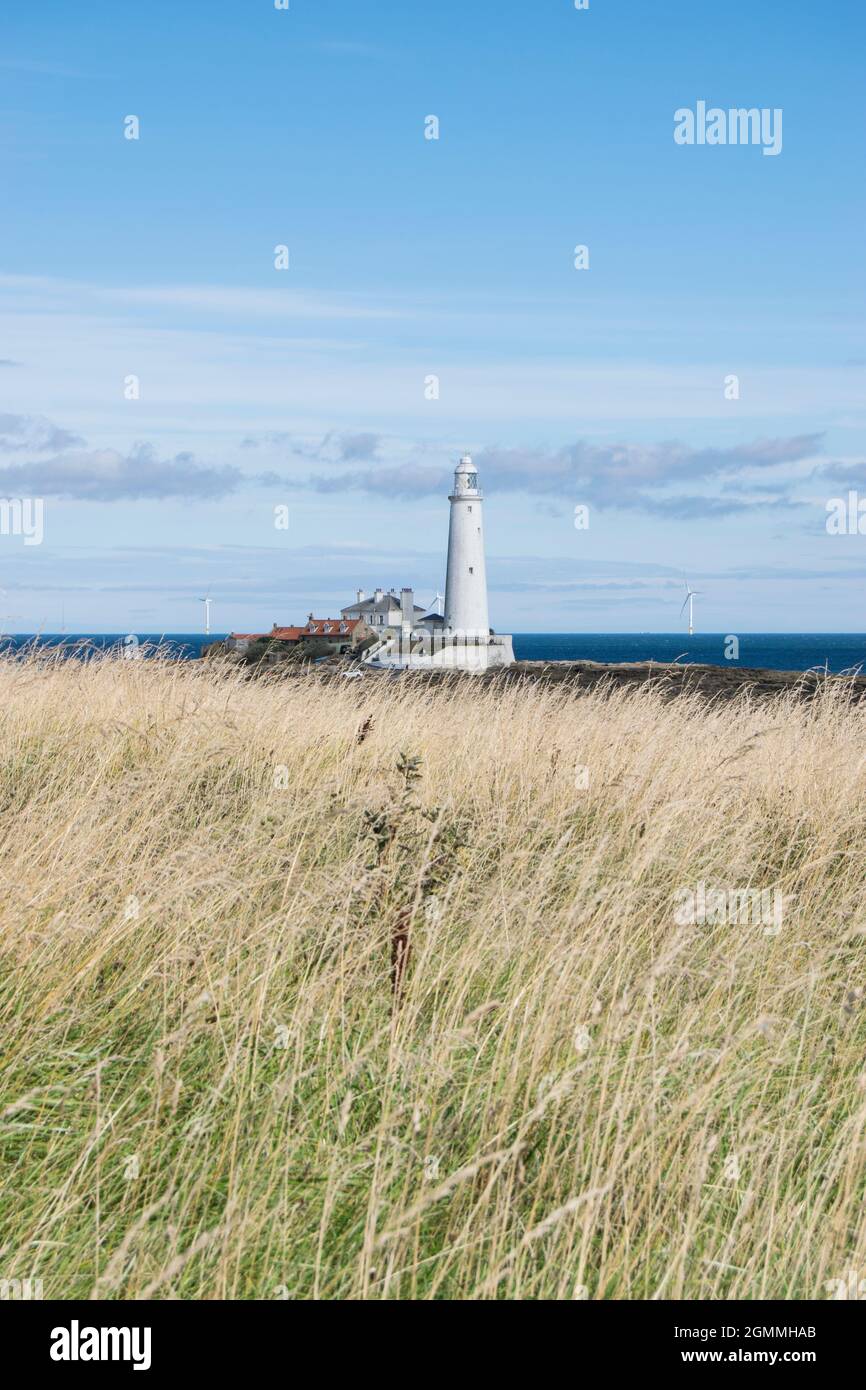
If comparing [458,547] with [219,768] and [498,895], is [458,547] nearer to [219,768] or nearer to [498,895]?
[219,768]

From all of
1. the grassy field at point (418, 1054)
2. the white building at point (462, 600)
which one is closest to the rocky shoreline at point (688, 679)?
the grassy field at point (418, 1054)

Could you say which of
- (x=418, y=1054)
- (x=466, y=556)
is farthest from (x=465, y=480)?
(x=418, y=1054)

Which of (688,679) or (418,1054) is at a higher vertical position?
(688,679)

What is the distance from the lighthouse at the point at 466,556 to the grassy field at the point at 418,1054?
4217 centimetres

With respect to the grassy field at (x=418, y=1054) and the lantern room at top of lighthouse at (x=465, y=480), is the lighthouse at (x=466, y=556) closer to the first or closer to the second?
the lantern room at top of lighthouse at (x=465, y=480)

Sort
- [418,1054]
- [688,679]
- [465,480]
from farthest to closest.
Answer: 1. [465,480]
2. [688,679]
3. [418,1054]

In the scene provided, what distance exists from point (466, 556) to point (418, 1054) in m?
46.3

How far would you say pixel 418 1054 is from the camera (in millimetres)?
3770

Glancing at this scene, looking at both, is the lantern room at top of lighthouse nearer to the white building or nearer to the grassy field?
the white building

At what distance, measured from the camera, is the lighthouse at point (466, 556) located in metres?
49.2

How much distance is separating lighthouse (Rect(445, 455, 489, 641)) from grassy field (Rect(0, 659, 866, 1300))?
42.2 m

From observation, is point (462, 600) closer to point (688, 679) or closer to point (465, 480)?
point (465, 480)

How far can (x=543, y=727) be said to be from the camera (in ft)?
34.1
